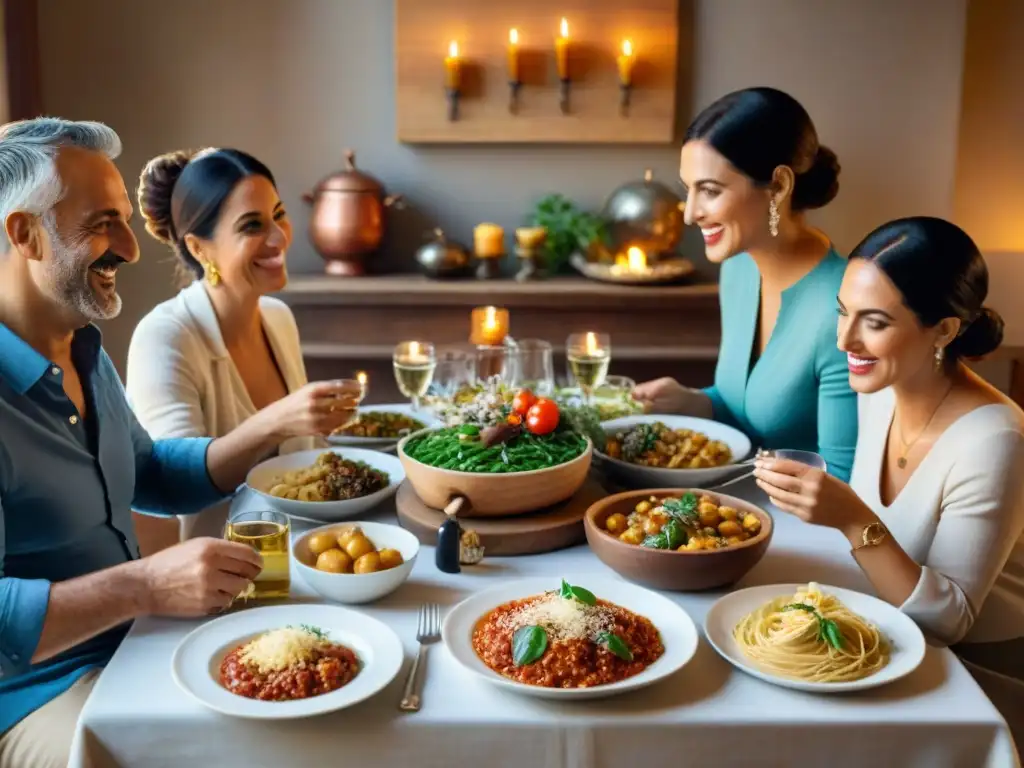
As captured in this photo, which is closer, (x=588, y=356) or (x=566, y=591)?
(x=566, y=591)

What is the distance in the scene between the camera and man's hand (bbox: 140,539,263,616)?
1.47m

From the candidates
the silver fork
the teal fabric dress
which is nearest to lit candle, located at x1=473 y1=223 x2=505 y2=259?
the teal fabric dress

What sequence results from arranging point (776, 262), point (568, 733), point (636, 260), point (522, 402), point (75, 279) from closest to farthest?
1. point (568, 733)
2. point (75, 279)
3. point (522, 402)
4. point (776, 262)
5. point (636, 260)

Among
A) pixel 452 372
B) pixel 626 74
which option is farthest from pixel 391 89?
pixel 452 372

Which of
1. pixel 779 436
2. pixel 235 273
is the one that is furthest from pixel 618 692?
pixel 235 273

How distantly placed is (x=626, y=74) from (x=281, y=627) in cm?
304

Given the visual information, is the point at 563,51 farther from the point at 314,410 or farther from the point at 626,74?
the point at 314,410

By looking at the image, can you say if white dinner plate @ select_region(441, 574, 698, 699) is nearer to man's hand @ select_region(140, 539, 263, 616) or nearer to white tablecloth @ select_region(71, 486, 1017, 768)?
white tablecloth @ select_region(71, 486, 1017, 768)

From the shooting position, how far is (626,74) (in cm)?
399

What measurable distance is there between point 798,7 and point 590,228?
118 cm

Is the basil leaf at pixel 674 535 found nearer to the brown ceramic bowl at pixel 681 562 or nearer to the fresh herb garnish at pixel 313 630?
the brown ceramic bowl at pixel 681 562

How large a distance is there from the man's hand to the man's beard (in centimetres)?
46

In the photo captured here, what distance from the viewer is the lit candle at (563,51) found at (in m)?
3.98

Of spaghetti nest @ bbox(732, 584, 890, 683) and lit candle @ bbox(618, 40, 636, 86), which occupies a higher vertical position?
lit candle @ bbox(618, 40, 636, 86)
